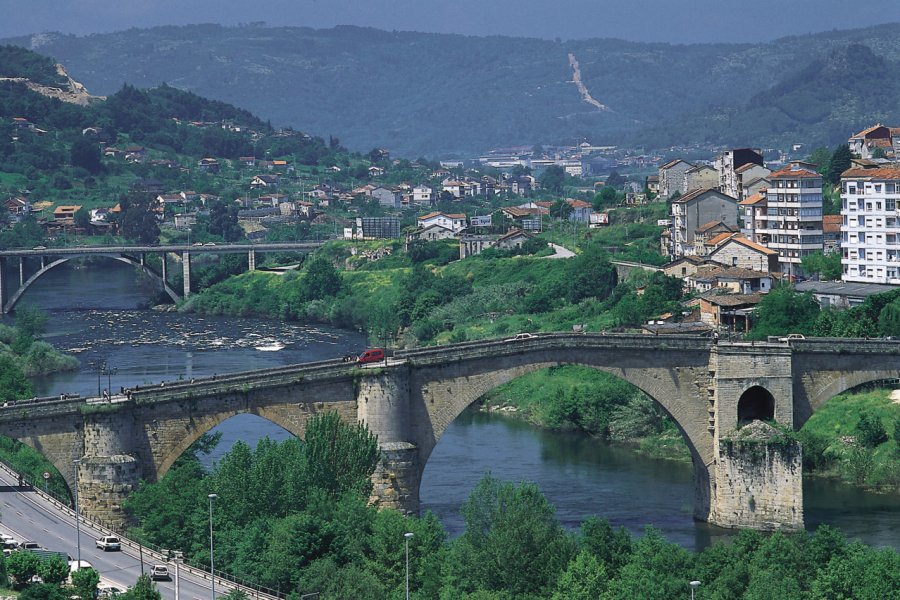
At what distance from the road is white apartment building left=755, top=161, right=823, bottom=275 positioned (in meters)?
46.7

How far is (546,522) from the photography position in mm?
48562

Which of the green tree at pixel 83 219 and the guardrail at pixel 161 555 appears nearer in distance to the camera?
the guardrail at pixel 161 555

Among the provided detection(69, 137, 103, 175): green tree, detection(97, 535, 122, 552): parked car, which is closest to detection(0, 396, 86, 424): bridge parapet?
detection(97, 535, 122, 552): parked car

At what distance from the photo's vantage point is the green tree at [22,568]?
1688 inches

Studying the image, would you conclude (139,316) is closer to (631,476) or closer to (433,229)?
(433,229)

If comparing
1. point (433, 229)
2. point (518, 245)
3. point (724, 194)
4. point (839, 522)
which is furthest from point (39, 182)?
point (839, 522)

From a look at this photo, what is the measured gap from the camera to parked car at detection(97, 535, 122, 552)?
48000 mm

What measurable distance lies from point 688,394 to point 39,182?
137m

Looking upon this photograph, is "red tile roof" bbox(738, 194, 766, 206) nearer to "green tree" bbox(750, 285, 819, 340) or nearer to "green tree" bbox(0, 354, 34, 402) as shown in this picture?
"green tree" bbox(750, 285, 819, 340)

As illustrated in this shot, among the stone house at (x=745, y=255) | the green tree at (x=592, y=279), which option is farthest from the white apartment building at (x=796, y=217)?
the green tree at (x=592, y=279)

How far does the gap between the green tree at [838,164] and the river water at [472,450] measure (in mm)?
27939

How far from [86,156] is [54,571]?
503 ft

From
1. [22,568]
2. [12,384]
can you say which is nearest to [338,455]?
[22,568]

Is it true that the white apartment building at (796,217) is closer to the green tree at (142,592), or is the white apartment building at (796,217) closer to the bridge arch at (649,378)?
the bridge arch at (649,378)
